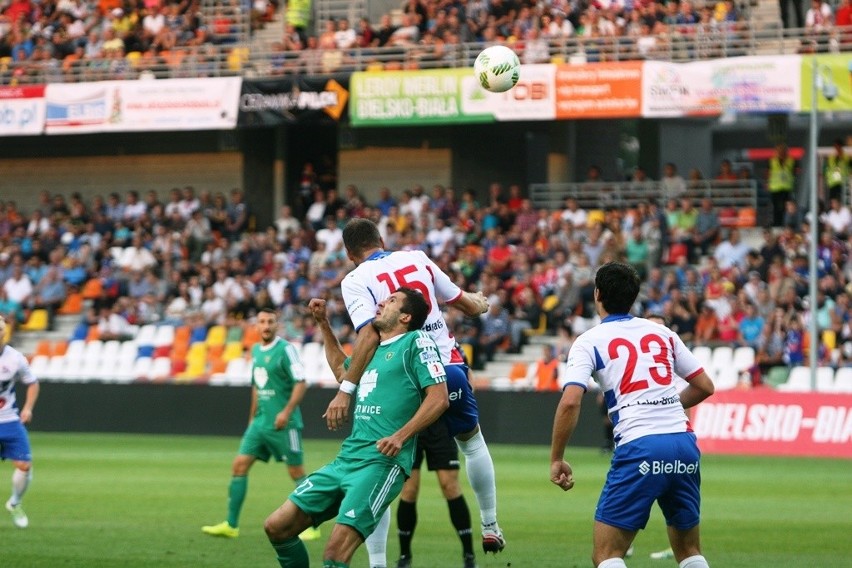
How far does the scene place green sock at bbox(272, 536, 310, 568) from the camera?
877 centimetres

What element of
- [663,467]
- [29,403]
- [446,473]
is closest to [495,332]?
[29,403]

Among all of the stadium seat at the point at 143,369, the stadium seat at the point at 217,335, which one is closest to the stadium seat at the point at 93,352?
the stadium seat at the point at 143,369

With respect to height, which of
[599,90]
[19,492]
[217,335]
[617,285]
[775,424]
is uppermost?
[599,90]

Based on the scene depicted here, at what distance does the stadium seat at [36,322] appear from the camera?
34906 millimetres

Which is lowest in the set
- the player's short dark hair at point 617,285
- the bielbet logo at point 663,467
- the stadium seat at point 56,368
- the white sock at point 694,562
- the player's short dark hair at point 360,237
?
the stadium seat at point 56,368

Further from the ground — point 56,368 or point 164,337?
point 164,337

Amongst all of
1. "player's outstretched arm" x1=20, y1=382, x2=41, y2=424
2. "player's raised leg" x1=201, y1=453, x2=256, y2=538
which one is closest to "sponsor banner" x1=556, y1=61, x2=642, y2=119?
"player's outstretched arm" x1=20, y1=382, x2=41, y2=424

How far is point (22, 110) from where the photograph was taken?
36.8 m

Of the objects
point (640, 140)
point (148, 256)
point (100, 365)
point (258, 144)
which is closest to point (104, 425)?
point (100, 365)

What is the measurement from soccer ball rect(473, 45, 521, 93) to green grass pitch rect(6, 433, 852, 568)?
3.94 metres

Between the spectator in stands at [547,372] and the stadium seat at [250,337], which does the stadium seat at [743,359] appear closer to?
the spectator in stands at [547,372]

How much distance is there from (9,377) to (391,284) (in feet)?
20.7

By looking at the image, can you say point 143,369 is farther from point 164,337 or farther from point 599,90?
point 599,90

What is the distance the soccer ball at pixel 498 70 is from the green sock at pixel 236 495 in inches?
159
